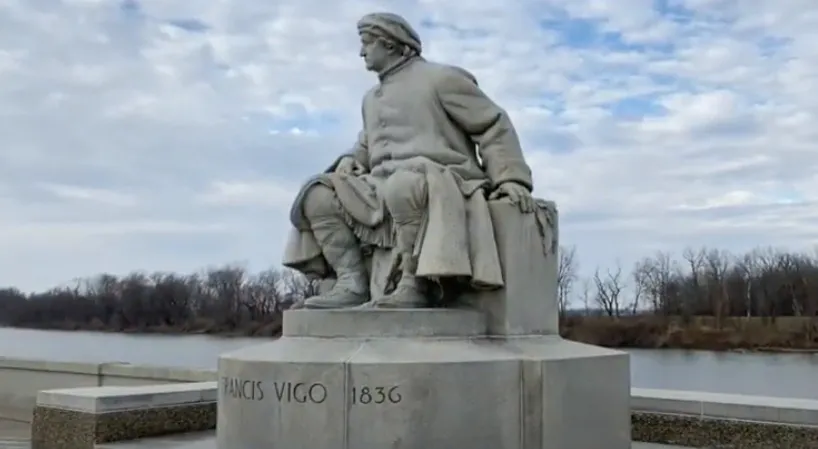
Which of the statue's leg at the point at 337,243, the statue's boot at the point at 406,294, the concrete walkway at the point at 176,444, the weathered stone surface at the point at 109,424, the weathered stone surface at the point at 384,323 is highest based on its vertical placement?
the statue's leg at the point at 337,243

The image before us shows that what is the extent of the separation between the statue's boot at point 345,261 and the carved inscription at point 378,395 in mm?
1054

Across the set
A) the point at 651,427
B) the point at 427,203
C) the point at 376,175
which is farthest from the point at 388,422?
the point at 651,427

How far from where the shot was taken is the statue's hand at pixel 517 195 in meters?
5.80

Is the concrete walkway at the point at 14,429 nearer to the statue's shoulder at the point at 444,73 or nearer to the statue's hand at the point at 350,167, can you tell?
the statue's hand at the point at 350,167

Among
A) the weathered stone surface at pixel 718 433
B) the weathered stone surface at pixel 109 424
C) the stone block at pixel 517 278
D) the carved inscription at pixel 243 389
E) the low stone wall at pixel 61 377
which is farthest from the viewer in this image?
the low stone wall at pixel 61 377


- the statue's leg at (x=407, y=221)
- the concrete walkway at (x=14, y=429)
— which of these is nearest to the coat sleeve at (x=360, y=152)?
the statue's leg at (x=407, y=221)

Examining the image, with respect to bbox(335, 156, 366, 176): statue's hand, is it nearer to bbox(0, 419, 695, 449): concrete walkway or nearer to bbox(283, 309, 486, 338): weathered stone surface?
bbox(283, 309, 486, 338): weathered stone surface

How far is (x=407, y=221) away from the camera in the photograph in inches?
223

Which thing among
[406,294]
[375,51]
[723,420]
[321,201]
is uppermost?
[375,51]

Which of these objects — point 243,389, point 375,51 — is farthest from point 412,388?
point 375,51

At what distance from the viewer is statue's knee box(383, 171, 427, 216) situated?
5.60 meters

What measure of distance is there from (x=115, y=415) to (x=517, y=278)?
138 inches

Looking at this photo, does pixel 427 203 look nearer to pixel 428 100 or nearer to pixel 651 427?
pixel 428 100

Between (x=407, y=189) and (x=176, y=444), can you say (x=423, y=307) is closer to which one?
(x=407, y=189)
